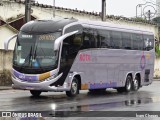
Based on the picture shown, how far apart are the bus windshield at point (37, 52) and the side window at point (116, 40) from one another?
4801 mm

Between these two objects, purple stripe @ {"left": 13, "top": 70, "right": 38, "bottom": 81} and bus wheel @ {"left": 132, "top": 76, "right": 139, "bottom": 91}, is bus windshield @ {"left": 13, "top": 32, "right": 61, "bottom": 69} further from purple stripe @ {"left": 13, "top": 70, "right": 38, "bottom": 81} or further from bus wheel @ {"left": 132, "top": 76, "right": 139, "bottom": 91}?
bus wheel @ {"left": 132, "top": 76, "right": 139, "bottom": 91}

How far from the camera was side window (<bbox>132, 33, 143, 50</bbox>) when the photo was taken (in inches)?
1043

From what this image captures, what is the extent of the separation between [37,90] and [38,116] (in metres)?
6.78

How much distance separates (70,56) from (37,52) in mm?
1523

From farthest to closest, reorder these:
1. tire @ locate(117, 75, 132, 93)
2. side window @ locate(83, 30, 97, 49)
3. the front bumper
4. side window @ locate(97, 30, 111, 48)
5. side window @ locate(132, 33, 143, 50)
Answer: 1. side window @ locate(132, 33, 143, 50)
2. tire @ locate(117, 75, 132, 93)
3. side window @ locate(97, 30, 111, 48)
4. side window @ locate(83, 30, 97, 49)
5. the front bumper

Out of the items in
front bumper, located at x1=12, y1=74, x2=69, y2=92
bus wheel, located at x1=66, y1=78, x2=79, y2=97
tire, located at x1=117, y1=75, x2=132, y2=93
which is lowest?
tire, located at x1=117, y1=75, x2=132, y2=93

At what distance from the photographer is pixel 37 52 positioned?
19812mm

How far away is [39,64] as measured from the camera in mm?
19688

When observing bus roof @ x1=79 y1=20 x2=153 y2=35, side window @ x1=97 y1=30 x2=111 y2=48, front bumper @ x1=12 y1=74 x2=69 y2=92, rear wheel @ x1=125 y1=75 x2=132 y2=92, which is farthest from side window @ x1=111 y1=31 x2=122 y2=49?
front bumper @ x1=12 y1=74 x2=69 y2=92

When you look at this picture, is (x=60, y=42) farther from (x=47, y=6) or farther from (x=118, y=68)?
(x=47, y=6)

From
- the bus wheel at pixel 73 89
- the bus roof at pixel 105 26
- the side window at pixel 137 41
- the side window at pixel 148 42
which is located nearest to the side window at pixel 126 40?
the bus roof at pixel 105 26

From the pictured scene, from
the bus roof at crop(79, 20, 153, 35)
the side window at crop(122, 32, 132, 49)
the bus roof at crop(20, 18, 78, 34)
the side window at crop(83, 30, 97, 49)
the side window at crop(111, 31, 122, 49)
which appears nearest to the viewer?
the bus roof at crop(20, 18, 78, 34)

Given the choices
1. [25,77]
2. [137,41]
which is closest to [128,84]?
[137,41]

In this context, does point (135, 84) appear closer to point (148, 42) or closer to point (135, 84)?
point (135, 84)
